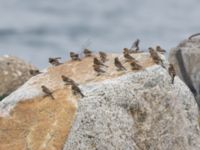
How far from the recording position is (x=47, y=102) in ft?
65.8

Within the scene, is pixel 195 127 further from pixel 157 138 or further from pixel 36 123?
pixel 36 123

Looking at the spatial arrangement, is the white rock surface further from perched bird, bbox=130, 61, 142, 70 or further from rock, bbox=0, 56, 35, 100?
rock, bbox=0, 56, 35, 100

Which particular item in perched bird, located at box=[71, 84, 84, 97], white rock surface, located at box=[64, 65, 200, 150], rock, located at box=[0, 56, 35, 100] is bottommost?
rock, located at box=[0, 56, 35, 100]

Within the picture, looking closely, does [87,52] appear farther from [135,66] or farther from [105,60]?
[135,66]

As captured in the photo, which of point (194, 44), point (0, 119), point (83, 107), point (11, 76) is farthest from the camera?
point (194, 44)

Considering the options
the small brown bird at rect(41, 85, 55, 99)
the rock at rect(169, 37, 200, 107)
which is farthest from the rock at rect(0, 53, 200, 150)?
the rock at rect(169, 37, 200, 107)

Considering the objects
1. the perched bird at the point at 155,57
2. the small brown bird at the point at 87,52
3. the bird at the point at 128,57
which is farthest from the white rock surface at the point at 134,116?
the small brown bird at the point at 87,52

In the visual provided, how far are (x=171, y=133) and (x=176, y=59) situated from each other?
925 inches

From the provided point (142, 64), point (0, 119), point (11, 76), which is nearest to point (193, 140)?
point (142, 64)

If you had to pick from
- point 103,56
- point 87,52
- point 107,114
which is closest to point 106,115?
point 107,114

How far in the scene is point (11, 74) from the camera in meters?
37.5

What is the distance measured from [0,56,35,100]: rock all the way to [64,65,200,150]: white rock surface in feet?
58.0

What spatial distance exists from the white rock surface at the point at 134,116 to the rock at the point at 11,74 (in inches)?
696

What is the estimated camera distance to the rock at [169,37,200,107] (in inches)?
1652
